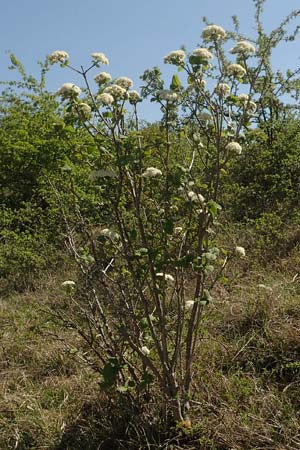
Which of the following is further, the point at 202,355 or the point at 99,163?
the point at 202,355

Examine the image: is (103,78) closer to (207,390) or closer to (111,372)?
(111,372)

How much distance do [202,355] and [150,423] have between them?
2.54 ft

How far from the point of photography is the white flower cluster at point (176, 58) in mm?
2516

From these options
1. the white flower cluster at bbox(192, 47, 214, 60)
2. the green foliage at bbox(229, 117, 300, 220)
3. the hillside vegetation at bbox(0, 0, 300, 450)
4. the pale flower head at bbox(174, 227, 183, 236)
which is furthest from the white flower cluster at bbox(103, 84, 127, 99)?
the green foliage at bbox(229, 117, 300, 220)

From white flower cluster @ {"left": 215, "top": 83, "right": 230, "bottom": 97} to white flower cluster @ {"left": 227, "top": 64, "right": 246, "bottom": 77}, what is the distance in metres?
0.07

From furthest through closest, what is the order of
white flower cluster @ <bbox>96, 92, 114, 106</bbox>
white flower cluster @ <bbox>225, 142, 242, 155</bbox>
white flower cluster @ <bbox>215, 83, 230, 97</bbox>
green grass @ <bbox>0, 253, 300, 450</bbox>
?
green grass @ <bbox>0, 253, 300, 450</bbox>, white flower cluster @ <bbox>215, 83, 230, 97</bbox>, white flower cluster @ <bbox>225, 142, 242, 155</bbox>, white flower cluster @ <bbox>96, 92, 114, 106</bbox>

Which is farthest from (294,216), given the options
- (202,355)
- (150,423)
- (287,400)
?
(150,423)

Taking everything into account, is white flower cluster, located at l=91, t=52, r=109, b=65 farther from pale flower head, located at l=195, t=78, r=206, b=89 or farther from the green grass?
the green grass

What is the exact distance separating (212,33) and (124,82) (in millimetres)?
496

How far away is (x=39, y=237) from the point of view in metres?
7.20

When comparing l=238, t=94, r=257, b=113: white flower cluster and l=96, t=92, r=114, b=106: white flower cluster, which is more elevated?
l=96, t=92, r=114, b=106: white flower cluster

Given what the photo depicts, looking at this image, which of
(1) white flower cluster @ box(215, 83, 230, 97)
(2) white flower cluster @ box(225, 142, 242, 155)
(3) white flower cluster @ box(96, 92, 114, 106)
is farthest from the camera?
(1) white flower cluster @ box(215, 83, 230, 97)

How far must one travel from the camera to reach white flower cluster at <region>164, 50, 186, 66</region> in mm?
2516

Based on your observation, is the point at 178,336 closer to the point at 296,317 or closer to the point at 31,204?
the point at 296,317
